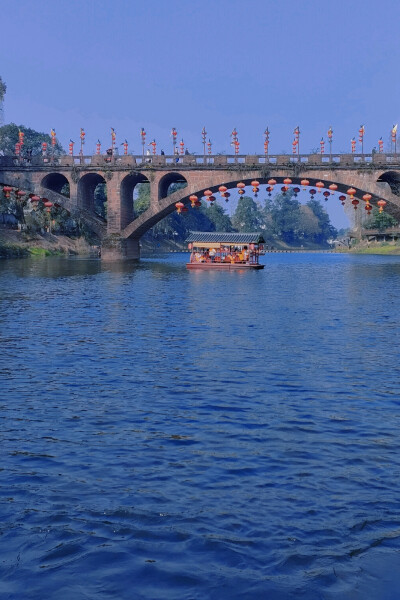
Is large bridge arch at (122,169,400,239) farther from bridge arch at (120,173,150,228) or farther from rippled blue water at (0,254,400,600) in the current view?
rippled blue water at (0,254,400,600)

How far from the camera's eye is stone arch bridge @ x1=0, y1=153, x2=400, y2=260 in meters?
76.9

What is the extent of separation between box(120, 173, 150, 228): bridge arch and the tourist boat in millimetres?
15830

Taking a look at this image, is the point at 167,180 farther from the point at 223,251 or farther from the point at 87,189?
the point at 223,251

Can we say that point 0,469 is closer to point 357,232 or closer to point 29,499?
point 29,499

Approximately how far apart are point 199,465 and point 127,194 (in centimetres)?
7747

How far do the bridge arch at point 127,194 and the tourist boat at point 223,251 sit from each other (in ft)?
51.9

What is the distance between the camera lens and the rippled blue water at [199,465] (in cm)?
797

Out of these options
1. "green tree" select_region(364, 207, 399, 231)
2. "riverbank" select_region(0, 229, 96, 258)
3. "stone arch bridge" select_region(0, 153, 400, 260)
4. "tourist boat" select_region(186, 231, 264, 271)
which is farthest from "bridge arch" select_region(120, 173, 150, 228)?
"green tree" select_region(364, 207, 399, 231)

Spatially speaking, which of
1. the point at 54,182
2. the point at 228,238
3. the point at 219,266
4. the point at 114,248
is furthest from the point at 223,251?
the point at 54,182

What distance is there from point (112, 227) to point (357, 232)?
3616 inches

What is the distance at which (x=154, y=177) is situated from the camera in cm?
8200

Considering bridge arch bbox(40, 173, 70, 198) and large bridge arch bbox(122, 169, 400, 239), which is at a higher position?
bridge arch bbox(40, 173, 70, 198)

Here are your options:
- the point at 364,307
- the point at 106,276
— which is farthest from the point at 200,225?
the point at 364,307

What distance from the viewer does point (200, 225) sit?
192000 mm
